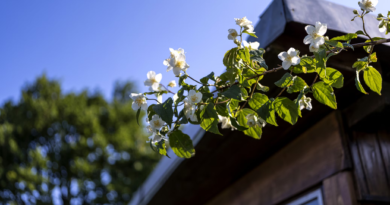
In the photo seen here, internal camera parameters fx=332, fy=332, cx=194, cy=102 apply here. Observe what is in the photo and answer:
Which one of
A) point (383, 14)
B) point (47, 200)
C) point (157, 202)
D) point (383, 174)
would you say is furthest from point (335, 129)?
point (47, 200)

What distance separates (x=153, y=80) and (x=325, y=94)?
1.43ft

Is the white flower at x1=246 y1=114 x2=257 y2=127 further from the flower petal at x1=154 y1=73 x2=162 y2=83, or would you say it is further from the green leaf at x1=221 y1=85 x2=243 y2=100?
the flower petal at x1=154 y1=73 x2=162 y2=83

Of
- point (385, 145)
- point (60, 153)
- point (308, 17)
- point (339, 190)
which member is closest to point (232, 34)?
point (308, 17)

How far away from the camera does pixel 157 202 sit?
2.96 metres

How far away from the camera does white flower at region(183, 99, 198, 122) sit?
808 millimetres

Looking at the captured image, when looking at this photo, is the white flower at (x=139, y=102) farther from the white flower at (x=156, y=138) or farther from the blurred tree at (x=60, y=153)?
the blurred tree at (x=60, y=153)

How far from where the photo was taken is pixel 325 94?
0.76m

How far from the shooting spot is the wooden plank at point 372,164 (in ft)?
5.10

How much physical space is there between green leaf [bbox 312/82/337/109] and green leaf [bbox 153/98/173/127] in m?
0.34

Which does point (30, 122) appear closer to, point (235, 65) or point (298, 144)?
point (298, 144)

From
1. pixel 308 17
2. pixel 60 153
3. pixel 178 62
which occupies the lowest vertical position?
pixel 178 62

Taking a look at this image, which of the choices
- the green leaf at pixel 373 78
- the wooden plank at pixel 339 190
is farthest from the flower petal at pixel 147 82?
the wooden plank at pixel 339 190

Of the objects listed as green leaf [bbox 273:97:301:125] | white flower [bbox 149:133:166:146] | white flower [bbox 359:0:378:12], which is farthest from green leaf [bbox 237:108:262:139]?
white flower [bbox 359:0:378:12]

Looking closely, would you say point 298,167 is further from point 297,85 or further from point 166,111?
point 166,111
